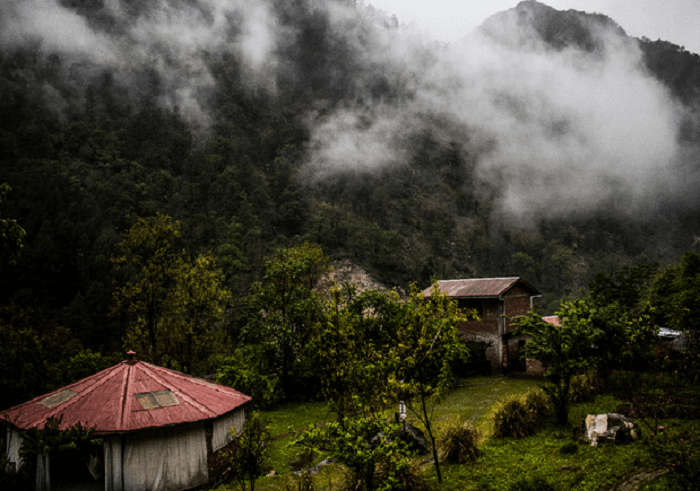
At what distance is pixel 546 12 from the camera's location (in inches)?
5886

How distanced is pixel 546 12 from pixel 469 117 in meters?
63.4

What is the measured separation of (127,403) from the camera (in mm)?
13180

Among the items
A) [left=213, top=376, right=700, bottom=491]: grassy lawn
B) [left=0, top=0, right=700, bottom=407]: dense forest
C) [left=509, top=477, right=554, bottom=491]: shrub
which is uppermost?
[left=0, top=0, right=700, bottom=407]: dense forest

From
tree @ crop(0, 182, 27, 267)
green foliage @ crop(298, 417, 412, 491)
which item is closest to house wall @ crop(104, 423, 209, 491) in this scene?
green foliage @ crop(298, 417, 412, 491)

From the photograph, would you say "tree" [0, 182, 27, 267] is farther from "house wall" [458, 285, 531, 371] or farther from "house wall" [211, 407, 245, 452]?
"house wall" [458, 285, 531, 371]

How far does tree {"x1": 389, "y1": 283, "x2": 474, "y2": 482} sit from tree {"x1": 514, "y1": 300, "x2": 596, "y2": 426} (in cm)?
608

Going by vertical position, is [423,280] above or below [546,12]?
below

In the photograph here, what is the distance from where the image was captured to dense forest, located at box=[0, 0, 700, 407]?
3509 centimetres

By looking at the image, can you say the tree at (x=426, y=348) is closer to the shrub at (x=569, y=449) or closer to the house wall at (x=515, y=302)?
the shrub at (x=569, y=449)

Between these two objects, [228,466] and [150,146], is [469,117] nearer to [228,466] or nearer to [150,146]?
[150,146]

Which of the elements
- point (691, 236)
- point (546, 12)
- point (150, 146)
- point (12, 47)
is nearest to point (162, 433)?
point (150, 146)

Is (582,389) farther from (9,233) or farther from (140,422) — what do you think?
(9,233)

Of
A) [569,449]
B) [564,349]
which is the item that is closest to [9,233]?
[569,449]

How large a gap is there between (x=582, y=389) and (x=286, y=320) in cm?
1709
